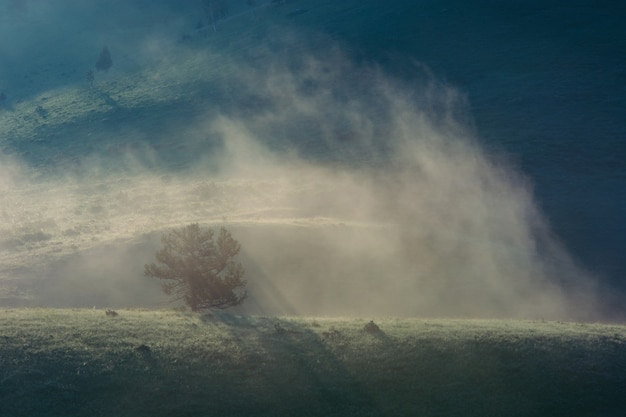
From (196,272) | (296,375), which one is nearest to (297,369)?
(296,375)

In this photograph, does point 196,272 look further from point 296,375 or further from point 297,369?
point 296,375

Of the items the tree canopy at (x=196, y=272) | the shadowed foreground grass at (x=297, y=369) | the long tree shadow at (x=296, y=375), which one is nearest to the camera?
the shadowed foreground grass at (x=297, y=369)

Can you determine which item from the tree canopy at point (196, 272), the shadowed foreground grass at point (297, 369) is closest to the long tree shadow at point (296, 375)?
the shadowed foreground grass at point (297, 369)

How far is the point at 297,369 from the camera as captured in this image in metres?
22.2

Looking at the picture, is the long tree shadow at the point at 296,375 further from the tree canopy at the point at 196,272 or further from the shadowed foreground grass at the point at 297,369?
the tree canopy at the point at 196,272

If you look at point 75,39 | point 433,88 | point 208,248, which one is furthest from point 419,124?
point 75,39

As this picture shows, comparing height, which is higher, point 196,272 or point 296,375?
point 196,272

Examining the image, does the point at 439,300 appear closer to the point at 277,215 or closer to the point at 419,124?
the point at 277,215

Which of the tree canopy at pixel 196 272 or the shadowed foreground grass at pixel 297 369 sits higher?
the tree canopy at pixel 196 272

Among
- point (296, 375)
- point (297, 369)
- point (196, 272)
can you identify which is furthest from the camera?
point (196, 272)

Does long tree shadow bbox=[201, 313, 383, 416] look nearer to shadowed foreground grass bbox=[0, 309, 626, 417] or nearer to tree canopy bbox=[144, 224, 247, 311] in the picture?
shadowed foreground grass bbox=[0, 309, 626, 417]

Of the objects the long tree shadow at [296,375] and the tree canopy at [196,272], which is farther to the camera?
the tree canopy at [196,272]

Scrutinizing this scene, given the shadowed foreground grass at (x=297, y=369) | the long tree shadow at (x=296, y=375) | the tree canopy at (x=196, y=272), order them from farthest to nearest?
1. the tree canopy at (x=196, y=272)
2. the long tree shadow at (x=296, y=375)
3. the shadowed foreground grass at (x=297, y=369)

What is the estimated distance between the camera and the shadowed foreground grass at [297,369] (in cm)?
2008
